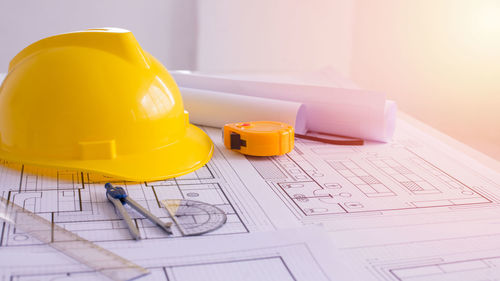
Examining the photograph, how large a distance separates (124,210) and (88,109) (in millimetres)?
203

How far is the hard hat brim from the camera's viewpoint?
81 centimetres

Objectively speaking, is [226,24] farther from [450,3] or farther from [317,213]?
[317,213]

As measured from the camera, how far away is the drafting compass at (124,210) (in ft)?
2.13

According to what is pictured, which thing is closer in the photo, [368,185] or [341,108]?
[368,185]

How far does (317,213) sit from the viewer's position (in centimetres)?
73

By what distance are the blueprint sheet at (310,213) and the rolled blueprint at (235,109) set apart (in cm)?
11

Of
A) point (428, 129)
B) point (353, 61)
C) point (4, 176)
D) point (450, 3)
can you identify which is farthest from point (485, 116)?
point (4, 176)

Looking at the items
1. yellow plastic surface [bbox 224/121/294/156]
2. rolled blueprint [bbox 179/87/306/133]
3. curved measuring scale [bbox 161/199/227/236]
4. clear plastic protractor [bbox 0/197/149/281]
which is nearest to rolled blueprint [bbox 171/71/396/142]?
rolled blueprint [bbox 179/87/306/133]

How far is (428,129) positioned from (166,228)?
77 cm

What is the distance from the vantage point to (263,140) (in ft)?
3.12

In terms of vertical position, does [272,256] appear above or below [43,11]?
below

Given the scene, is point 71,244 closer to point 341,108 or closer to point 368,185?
point 368,185

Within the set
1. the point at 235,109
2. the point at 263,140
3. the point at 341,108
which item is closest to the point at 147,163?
the point at 263,140

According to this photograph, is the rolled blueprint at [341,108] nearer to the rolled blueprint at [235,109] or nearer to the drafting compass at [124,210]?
the rolled blueprint at [235,109]
